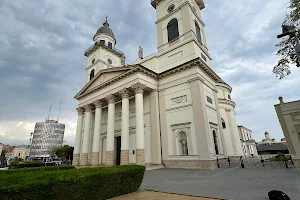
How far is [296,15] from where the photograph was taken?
34.3ft

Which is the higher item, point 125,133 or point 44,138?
point 44,138

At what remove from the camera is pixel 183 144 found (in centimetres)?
1845

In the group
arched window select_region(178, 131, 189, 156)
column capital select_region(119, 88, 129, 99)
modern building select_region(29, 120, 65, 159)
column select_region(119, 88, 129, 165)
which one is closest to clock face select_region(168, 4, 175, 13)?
column capital select_region(119, 88, 129, 99)

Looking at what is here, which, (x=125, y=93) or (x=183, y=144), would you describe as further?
(x=125, y=93)

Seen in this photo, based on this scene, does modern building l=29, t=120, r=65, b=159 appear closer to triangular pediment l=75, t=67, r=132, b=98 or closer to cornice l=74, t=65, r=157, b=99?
triangular pediment l=75, t=67, r=132, b=98

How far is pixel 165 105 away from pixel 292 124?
38.8 feet

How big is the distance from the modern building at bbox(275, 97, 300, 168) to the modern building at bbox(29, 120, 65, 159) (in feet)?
351

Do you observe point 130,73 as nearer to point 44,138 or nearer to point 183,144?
point 183,144

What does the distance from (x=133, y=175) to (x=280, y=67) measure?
11684mm

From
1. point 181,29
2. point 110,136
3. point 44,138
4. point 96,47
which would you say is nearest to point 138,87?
point 110,136

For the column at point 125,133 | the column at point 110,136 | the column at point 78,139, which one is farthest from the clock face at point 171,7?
the column at point 78,139

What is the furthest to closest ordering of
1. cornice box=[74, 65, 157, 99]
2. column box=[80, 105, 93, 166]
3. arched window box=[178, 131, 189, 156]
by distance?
1. column box=[80, 105, 93, 166]
2. cornice box=[74, 65, 157, 99]
3. arched window box=[178, 131, 189, 156]

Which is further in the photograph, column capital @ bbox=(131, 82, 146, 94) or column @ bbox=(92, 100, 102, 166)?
column @ bbox=(92, 100, 102, 166)

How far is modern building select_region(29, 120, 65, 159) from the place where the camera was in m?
95.9
